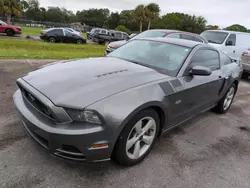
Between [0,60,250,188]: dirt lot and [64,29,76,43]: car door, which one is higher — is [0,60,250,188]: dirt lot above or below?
below

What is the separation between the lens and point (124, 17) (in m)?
70.1

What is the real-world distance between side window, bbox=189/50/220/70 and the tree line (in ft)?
133

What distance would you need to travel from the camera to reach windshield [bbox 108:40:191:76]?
3084mm

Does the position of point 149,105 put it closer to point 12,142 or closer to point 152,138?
point 152,138

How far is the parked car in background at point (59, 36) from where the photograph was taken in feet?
58.9

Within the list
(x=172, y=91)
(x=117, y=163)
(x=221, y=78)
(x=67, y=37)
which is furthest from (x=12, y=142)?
(x=67, y=37)

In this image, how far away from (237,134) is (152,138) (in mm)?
1964

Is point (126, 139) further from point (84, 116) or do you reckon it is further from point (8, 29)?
point (8, 29)

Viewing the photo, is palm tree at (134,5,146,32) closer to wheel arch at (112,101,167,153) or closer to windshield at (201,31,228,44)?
windshield at (201,31,228,44)

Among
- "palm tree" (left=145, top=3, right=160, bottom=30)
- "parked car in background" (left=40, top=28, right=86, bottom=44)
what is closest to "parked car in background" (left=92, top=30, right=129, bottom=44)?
"parked car in background" (left=40, top=28, right=86, bottom=44)

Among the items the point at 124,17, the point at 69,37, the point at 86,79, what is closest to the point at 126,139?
the point at 86,79

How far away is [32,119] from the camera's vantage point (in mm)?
2219

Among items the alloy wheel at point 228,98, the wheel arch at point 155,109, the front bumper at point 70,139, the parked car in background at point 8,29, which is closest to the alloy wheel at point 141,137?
the wheel arch at point 155,109

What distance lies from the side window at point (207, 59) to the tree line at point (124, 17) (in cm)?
4043
